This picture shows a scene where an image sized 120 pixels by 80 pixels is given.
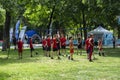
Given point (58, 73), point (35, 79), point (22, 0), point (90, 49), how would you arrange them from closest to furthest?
point (35, 79) → point (58, 73) → point (90, 49) → point (22, 0)

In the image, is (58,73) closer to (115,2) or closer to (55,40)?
(55,40)

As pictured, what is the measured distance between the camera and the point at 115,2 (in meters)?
36.6

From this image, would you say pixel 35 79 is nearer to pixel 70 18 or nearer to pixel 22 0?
pixel 22 0

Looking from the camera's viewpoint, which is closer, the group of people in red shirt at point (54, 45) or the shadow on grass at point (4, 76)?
the shadow on grass at point (4, 76)

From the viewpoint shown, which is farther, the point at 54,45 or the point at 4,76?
the point at 54,45

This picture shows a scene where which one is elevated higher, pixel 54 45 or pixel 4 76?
pixel 54 45

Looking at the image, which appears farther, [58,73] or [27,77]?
[58,73]

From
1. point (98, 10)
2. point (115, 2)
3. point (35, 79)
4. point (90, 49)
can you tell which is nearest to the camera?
point (35, 79)

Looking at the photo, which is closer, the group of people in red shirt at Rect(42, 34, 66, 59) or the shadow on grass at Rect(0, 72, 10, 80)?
the shadow on grass at Rect(0, 72, 10, 80)

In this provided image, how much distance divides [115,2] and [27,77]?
20.9m

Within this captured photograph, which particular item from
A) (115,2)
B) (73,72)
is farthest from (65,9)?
(73,72)

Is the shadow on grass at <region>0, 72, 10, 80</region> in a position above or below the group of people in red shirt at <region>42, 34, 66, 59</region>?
below

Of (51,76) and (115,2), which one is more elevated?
(115,2)

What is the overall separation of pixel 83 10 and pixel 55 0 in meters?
4.05
